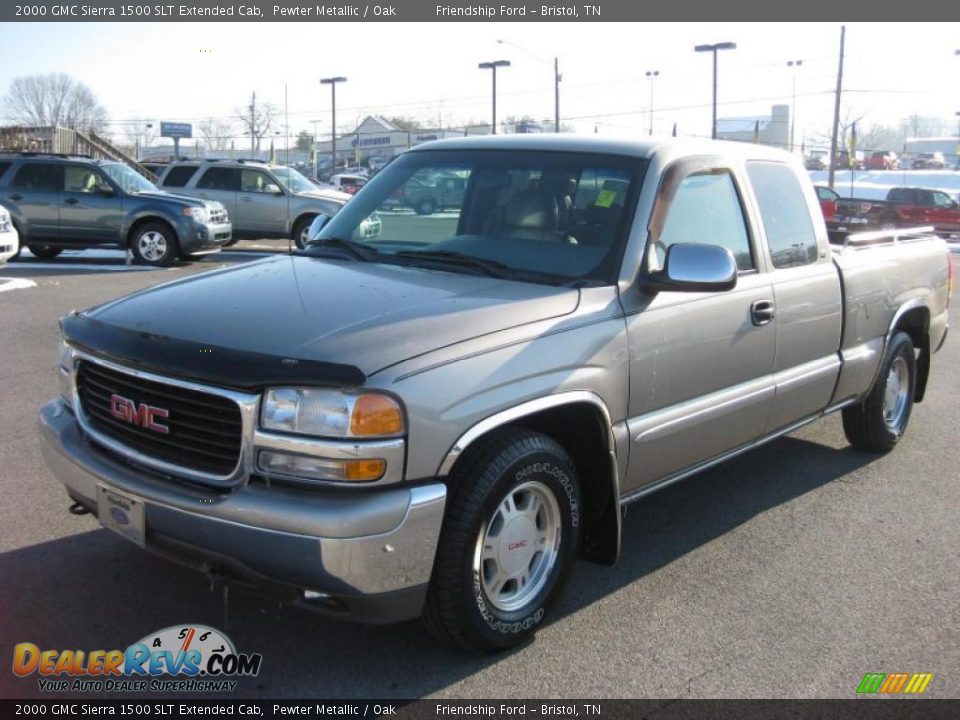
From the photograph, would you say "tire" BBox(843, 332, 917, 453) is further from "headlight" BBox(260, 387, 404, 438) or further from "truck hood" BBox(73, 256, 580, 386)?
"headlight" BBox(260, 387, 404, 438)

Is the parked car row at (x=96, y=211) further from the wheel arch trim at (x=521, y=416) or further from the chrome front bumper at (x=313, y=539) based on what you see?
the chrome front bumper at (x=313, y=539)

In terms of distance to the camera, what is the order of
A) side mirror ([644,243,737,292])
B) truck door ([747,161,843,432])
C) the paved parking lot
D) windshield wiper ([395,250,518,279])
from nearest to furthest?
the paved parking lot < side mirror ([644,243,737,292]) < windshield wiper ([395,250,518,279]) < truck door ([747,161,843,432])

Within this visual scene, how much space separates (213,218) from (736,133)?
72.7 metres

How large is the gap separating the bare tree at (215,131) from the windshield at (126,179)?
9309cm

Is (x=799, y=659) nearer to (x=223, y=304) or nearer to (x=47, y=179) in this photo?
(x=223, y=304)

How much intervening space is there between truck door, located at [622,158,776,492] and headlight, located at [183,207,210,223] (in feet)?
42.8

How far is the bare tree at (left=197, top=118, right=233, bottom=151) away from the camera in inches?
4206

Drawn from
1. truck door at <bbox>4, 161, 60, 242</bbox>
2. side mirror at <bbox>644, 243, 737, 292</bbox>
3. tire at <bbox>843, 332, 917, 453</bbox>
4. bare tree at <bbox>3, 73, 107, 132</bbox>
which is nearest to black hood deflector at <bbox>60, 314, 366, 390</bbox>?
side mirror at <bbox>644, 243, 737, 292</bbox>

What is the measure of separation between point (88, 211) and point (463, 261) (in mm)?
13712

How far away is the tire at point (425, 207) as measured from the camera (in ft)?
A: 15.0

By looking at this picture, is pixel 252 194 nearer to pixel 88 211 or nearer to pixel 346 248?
pixel 88 211

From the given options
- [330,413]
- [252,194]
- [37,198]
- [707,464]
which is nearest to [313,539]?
[330,413]

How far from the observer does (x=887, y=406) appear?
628 centimetres

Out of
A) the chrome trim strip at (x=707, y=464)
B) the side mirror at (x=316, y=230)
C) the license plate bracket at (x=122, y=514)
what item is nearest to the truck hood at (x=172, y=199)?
the side mirror at (x=316, y=230)
